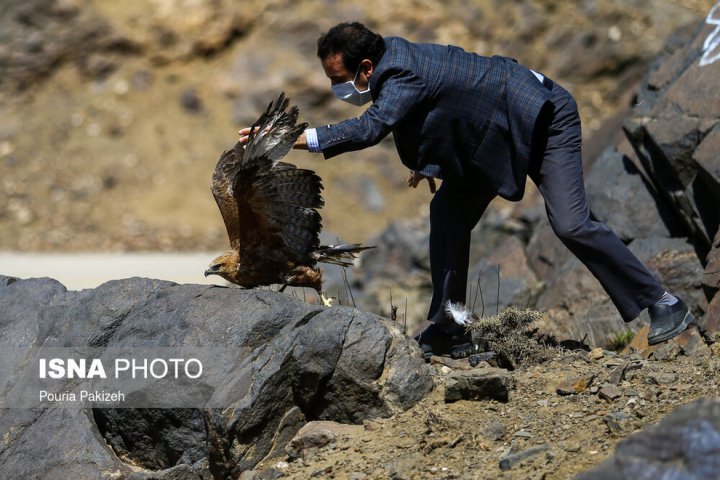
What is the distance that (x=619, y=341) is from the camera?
6.05 metres

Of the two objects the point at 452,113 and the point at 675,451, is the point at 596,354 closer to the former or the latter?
the point at 452,113

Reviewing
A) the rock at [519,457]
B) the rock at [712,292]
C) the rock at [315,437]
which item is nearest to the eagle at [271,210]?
the rock at [315,437]

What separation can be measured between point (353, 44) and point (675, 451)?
260cm

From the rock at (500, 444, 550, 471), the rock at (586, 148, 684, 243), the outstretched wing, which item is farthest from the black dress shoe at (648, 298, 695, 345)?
the rock at (586, 148, 684, 243)

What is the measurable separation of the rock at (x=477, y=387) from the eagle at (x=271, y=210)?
1.20m

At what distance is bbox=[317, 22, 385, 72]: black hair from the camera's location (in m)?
4.88

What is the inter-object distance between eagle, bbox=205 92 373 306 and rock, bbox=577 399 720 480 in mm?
2402

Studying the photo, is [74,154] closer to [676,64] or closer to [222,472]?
[676,64]

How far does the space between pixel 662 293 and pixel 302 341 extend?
1.89 metres

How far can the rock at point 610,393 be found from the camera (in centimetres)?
452

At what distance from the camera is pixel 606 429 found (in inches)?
165

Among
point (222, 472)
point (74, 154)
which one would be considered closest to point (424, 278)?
point (222, 472)

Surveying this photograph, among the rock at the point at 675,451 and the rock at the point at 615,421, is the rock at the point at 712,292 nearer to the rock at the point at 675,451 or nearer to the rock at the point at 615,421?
the rock at the point at 615,421

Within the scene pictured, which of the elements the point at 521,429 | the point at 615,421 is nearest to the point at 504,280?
the point at 521,429
